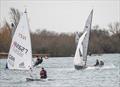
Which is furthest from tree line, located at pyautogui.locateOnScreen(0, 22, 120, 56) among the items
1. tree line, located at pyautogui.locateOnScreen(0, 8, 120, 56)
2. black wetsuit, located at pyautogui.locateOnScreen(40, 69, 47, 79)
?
black wetsuit, located at pyautogui.locateOnScreen(40, 69, 47, 79)

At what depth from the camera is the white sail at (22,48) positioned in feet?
157

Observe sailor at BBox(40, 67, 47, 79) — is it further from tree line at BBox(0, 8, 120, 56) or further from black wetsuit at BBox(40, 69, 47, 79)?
tree line at BBox(0, 8, 120, 56)

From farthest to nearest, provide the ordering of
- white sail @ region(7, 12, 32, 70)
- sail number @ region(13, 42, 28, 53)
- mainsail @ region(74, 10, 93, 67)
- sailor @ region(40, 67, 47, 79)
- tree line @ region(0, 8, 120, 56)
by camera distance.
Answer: tree line @ region(0, 8, 120, 56) < mainsail @ region(74, 10, 93, 67) < sailor @ region(40, 67, 47, 79) < sail number @ region(13, 42, 28, 53) < white sail @ region(7, 12, 32, 70)

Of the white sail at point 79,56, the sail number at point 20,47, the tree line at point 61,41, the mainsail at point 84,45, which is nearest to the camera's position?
the sail number at point 20,47

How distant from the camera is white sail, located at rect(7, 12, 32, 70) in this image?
47.8m

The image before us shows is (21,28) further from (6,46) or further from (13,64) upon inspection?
(6,46)

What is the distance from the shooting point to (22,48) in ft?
160

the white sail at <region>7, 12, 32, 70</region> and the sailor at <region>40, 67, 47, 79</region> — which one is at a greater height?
the white sail at <region>7, 12, 32, 70</region>

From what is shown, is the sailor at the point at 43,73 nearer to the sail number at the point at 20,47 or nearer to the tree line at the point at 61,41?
the sail number at the point at 20,47

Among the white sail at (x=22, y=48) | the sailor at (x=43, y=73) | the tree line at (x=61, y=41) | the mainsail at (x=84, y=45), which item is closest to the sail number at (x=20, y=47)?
the white sail at (x=22, y=48)

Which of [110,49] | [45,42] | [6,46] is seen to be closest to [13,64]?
[6,46]

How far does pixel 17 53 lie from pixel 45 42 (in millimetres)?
80756

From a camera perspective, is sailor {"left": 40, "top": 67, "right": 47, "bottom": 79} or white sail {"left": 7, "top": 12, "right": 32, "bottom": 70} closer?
white sail {"left": 7, "top": 12, "right": 32, "bottom": 70}

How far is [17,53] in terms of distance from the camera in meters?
49.8
